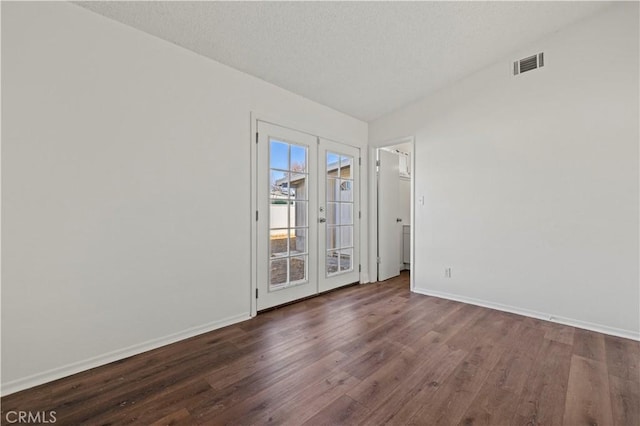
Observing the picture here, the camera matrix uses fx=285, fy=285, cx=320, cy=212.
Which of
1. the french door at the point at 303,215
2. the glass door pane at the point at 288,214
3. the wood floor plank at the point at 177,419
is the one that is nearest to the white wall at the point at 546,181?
the french door at the point at 303,215

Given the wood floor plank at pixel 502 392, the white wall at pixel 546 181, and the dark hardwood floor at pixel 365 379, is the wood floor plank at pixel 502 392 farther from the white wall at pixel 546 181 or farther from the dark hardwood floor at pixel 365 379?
the white wall at pixel 546 181

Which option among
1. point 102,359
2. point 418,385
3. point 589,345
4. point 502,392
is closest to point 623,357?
point 589,345

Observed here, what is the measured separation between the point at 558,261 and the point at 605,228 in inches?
18.4

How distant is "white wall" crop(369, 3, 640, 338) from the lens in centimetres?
250

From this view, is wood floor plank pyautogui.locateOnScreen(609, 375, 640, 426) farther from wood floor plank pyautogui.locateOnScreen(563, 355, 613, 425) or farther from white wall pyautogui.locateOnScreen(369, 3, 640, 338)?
white wall pyautogui.locateOnScreen(369, 3, 640, 338)

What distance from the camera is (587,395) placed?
168 cm

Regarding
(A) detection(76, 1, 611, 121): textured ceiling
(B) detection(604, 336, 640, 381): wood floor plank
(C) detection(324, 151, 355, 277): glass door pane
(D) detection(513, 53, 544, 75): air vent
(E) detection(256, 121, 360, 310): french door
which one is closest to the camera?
(B) detection(604, 336, 640, 381): wood floor plank

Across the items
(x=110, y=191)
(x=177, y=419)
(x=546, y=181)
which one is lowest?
(x=177, y=419)

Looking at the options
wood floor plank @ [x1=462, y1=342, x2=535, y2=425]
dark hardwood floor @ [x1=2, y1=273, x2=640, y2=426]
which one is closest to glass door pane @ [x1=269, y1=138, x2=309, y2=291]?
dark hardwood floor @ [x1=2, y1=273, x2=640, y2=426]

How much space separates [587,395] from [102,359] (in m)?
3.13

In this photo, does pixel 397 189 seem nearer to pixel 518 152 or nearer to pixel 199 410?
pixel 518 152

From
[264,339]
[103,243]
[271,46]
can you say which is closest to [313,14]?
[271,46]

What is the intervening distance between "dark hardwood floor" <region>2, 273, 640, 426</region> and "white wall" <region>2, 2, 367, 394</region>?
0.28m

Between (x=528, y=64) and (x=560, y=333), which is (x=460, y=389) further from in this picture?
(x=528, y=64)
